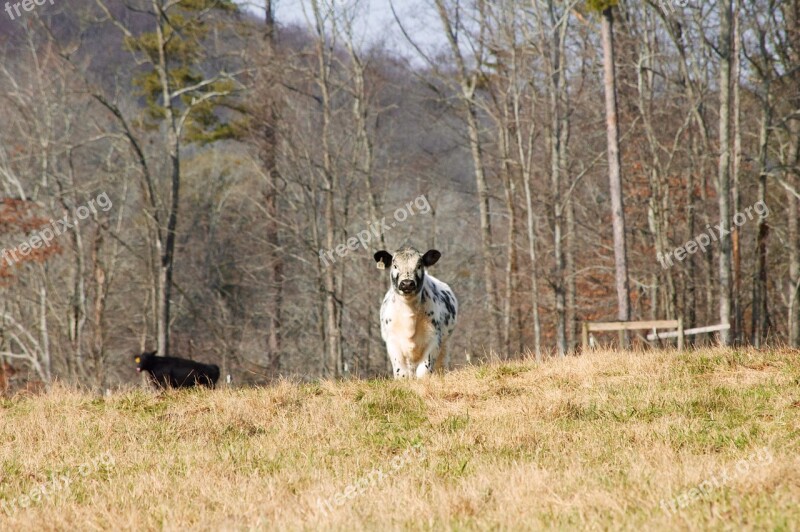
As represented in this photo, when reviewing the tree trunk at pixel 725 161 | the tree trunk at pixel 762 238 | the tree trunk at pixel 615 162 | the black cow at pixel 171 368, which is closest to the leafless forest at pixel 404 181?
the tree trunk at pixel 762 238

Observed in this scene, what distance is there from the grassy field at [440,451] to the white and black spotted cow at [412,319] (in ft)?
7.08

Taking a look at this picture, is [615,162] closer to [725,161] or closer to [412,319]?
[725,161]

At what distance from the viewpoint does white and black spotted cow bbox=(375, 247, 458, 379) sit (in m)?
13.8

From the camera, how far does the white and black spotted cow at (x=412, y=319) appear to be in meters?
13.8

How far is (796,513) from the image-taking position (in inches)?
202

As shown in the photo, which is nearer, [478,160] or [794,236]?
[794,236]

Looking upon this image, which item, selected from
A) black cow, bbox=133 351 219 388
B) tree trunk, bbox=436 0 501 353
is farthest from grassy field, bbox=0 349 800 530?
tree trunk, bbox=436 0 501 353

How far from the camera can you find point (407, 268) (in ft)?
45.4

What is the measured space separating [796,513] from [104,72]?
4901 centimetres

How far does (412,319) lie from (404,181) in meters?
27.0

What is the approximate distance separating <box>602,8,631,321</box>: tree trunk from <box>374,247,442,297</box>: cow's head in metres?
12.3

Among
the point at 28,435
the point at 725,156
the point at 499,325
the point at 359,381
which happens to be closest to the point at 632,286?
the point at 499,325

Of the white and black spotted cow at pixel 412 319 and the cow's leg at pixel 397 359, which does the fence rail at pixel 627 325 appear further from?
the cow's leg at pixel 397 359

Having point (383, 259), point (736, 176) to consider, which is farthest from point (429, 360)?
point (736, 176)
